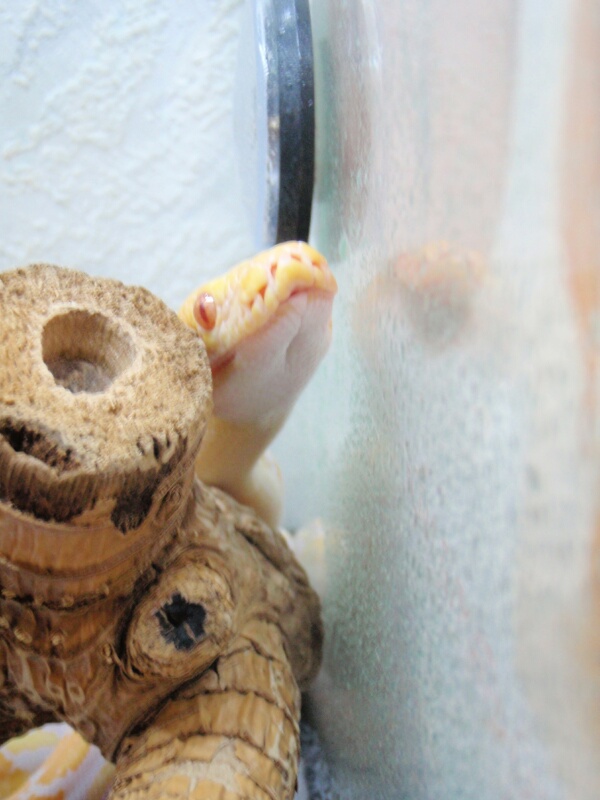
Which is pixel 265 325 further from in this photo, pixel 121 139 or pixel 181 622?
pixel 121 139

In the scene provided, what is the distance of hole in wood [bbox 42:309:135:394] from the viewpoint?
66 cm

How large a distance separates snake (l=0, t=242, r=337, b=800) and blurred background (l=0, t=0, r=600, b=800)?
0.32 ft

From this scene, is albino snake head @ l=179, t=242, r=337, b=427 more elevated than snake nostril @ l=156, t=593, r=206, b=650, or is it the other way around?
albino snake head @ l=179, t=242, r=337, b=427

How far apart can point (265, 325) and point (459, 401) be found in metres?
0.29

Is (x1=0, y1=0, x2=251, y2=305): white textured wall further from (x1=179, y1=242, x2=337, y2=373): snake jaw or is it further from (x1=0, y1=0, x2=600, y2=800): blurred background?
(x1=179, y1=242, x2=337, y2=373): snake jaw

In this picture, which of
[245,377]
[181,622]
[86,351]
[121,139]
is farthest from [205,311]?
[121,139]

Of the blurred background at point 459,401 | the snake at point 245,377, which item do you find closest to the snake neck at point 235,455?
the snake at point 245,377

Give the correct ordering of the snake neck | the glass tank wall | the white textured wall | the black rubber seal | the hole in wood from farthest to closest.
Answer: the white textured wall → the black rubber seal → the snake neck → the hole in wood → the glass tank wall

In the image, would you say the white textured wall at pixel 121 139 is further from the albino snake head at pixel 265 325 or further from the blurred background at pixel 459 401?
the albino snake head at pixel 265 325

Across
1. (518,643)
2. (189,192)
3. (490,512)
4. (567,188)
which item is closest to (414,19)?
(567,188)

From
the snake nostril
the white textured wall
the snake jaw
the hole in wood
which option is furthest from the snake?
the white textured wall

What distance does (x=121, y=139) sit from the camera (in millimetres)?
1758

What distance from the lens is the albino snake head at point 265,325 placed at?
0.82 m

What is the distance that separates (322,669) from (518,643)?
763 mm
